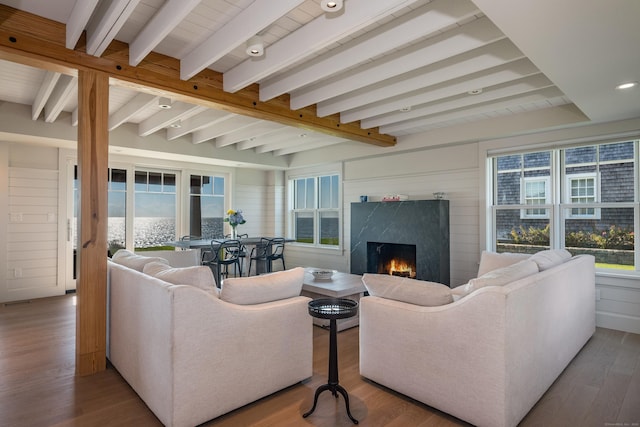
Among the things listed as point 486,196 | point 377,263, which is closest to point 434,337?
point 486,196

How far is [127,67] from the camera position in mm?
3121

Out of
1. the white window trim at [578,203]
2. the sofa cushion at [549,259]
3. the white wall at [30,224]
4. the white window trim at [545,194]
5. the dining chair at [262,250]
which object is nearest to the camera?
the sofa cushion at [549,259]

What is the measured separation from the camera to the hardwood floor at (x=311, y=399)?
2.29 meters

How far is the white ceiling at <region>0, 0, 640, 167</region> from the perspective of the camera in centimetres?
225

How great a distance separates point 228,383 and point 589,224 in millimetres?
4573

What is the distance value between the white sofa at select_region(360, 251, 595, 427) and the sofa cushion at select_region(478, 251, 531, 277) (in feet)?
2.83

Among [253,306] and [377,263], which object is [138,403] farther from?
[377,263]

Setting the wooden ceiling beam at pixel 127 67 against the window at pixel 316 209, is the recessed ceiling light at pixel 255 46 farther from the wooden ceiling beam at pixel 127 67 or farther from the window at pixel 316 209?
the window at pixel 316 209

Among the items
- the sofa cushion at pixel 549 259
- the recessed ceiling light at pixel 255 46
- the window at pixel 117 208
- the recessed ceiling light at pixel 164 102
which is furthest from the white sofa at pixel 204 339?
the window at pixel 117 208

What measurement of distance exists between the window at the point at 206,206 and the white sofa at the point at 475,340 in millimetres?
5444

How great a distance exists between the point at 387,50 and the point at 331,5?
0.71 meters

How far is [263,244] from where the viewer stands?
618cm

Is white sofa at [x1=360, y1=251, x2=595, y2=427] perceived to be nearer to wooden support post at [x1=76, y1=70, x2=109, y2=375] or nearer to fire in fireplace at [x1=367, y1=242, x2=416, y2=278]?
wooden support post at [x1=76, y1=70, x2=109, y2=375]

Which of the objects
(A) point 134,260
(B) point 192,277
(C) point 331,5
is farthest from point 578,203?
(A) point 134,260
